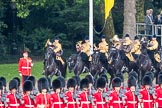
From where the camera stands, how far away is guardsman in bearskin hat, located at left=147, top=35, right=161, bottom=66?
32.5 meters

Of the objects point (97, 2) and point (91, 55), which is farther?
point (97, 2)

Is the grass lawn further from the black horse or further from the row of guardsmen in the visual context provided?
the row of guardsmen

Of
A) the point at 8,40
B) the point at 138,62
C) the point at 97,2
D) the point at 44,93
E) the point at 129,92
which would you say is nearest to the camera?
the point at 44,93

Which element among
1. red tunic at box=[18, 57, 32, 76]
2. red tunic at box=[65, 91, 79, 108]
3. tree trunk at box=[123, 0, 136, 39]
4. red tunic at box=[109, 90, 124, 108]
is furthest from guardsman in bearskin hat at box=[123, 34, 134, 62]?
red tunic at box=[65, 91, 79, 108]

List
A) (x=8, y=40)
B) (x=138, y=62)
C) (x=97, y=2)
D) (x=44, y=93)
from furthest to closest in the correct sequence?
(x=8, y=40), (x=97, y=2), (x=138, y=62), (x=44, y=93)

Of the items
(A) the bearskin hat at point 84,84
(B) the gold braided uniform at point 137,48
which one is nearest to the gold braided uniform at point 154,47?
(B) the gold braided uniform at point 137,48

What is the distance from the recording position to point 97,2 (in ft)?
Result: 144

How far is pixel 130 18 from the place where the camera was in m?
40.7

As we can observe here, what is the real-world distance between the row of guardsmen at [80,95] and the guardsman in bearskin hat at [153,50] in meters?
8.26

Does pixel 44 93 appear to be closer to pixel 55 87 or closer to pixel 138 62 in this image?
pixel 55 87

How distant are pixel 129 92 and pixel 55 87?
1959mm

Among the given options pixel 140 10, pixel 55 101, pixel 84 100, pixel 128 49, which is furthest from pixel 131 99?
pixel 140 10

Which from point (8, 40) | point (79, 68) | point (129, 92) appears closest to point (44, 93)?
point (129, 92)

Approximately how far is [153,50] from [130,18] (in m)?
8.24
